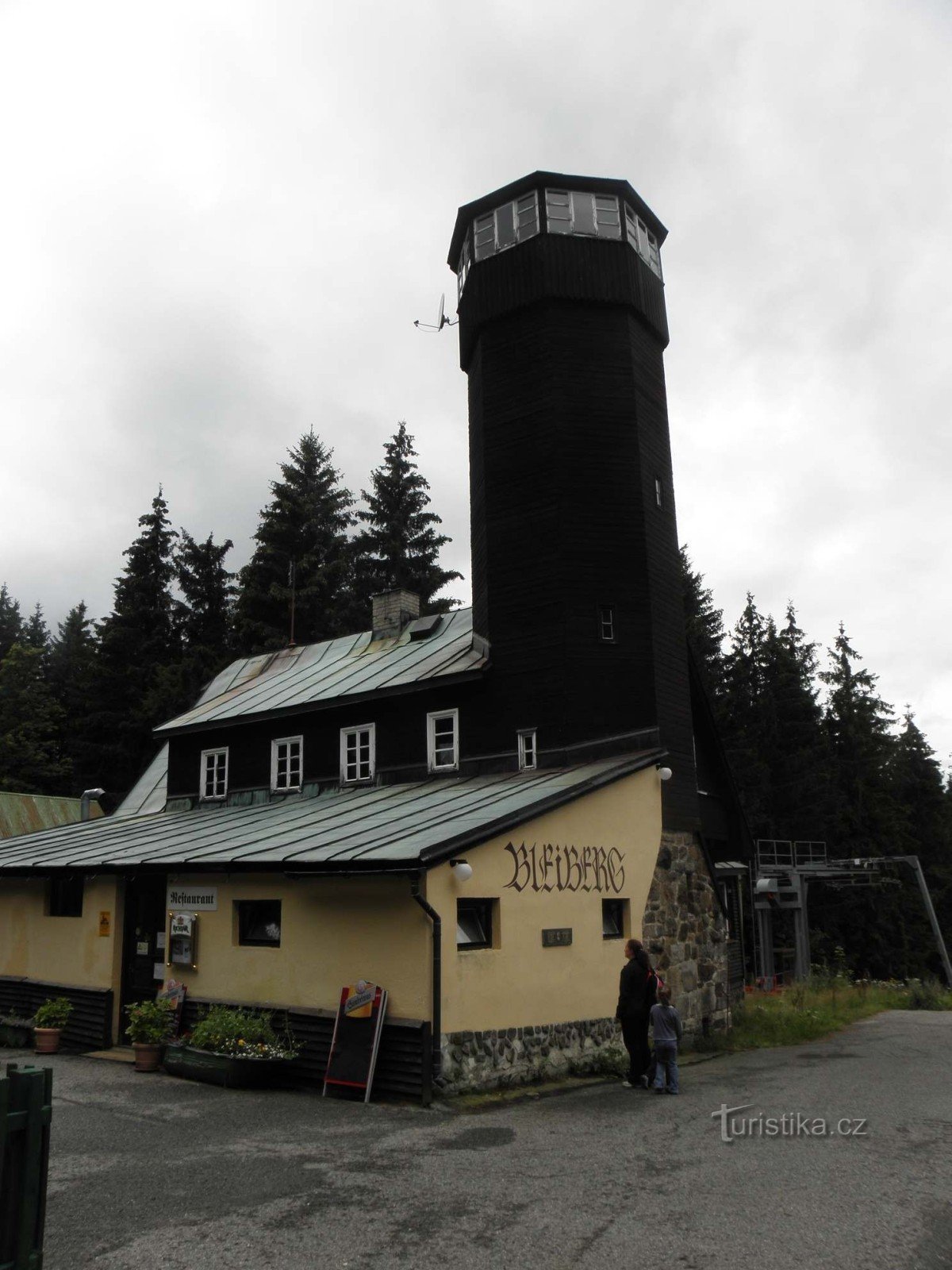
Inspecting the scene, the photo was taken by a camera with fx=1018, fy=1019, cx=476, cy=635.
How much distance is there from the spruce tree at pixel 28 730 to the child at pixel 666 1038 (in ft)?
142

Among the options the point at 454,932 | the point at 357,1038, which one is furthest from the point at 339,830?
the point at 357,1038

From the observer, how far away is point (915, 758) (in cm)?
6075

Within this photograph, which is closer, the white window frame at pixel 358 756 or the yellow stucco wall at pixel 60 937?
the yellow stucco wall at pixel 60 937

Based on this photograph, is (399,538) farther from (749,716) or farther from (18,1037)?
(18,1037)

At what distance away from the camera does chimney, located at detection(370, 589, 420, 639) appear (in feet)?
85.8

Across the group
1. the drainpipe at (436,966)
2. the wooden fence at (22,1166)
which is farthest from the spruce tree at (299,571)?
the wooden fence at (22,1166)

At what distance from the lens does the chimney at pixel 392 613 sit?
26.2 metres

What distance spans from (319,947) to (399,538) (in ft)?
116

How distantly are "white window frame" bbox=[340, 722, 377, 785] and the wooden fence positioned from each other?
664 inches

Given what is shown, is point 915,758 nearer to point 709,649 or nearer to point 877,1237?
point 709,649

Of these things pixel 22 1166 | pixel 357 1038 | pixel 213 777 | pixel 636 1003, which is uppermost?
pixel 213 777

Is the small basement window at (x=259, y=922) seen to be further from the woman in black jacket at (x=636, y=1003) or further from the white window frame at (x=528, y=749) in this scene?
the white window frame at (x=528, y=749)

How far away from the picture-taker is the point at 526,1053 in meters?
13.1

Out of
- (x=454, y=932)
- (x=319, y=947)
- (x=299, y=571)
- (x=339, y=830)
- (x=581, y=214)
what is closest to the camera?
(x=454, y=932)
